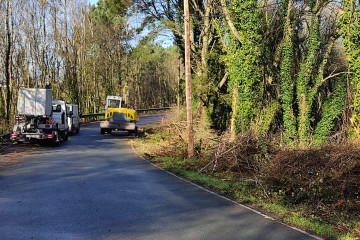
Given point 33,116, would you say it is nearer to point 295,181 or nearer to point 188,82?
point 188,82

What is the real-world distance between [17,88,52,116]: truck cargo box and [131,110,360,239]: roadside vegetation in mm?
9670

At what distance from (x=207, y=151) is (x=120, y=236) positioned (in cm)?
1170

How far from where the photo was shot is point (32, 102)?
69.7 feet

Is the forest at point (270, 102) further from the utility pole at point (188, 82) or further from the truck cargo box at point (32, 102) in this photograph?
the truck cargo box at point (32, 102)

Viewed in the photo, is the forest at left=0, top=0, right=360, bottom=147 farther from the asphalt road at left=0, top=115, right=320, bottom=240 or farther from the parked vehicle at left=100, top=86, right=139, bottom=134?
the asphalt road at left=0, top=115, right=320, bottom=240

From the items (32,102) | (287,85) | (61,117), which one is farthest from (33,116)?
(287,85)

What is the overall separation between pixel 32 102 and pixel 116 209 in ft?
49.8

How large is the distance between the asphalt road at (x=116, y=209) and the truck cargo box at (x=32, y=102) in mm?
8078

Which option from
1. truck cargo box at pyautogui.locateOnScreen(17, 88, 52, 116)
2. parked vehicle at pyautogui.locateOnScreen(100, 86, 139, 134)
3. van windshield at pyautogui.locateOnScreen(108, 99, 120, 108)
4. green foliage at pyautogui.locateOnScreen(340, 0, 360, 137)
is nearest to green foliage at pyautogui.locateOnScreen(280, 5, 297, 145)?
green foliage at pyautogui.locateOnScreen(340, 0, 360, 137)

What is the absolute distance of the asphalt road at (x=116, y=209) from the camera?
6523 mm

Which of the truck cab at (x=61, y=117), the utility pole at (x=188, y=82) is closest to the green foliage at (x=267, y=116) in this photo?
the utility pole at (x=188, y=82)

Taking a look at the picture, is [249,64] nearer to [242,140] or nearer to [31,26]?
[242,140]

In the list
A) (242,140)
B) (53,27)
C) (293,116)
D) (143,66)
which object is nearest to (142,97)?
(143,66)

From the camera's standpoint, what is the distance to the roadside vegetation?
8.22 m
